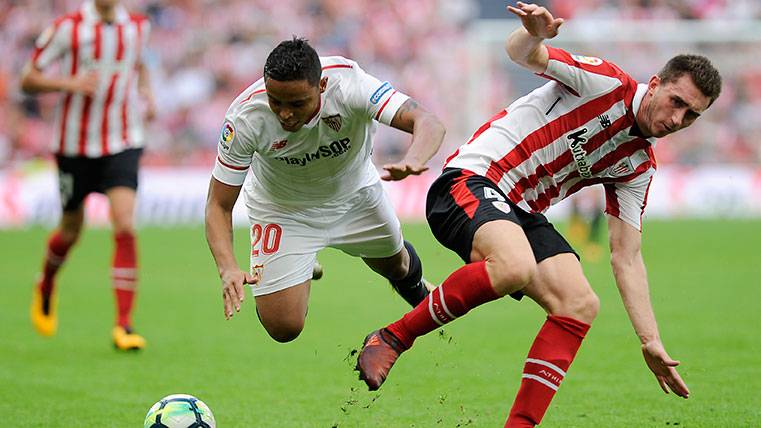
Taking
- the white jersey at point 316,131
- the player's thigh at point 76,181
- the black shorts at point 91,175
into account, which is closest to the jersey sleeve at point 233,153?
the white jersey at point 316,131

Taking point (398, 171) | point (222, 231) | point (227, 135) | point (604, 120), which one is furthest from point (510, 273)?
point (227, 135)

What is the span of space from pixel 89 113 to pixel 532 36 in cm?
494

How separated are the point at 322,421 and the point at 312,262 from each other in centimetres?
125

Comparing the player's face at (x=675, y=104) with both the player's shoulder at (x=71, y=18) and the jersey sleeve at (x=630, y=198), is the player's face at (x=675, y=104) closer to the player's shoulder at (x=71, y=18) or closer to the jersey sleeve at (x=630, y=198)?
the jersey sleeve at (x=630, y=198)

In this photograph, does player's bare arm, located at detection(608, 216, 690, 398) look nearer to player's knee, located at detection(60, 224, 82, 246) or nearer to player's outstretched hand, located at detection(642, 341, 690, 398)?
player's outstretched hand, located at detection(642, 341, 690, 398)

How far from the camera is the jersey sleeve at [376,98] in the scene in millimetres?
5551

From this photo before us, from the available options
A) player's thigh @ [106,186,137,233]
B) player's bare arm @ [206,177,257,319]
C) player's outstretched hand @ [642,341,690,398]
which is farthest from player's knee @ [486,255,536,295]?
player's thigh @ [106,186,137,233]

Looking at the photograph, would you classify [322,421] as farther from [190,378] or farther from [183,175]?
[183,175]

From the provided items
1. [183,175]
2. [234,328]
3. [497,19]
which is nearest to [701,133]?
[497,19]

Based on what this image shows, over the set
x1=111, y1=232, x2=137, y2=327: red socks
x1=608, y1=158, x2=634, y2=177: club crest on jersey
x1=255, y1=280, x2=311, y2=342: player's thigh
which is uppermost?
x1=608, y1=158, x2=634, y2=177: club crest on jersey

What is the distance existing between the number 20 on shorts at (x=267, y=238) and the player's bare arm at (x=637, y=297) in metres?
2.05

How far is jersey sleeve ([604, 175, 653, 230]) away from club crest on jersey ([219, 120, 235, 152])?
200 centimetres

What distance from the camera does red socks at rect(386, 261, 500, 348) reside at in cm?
498

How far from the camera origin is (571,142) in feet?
18.1
